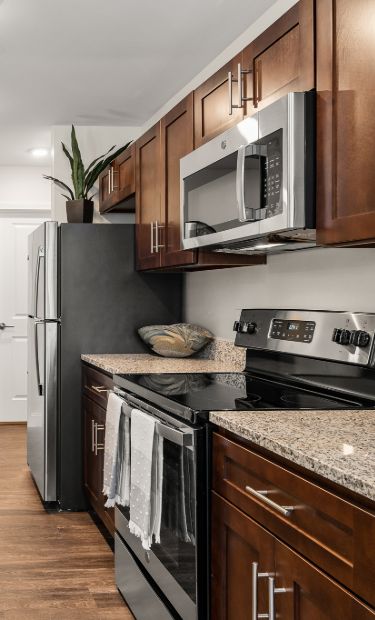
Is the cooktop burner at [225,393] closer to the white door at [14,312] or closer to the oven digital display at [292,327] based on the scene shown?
the oven digital display at [292,327]

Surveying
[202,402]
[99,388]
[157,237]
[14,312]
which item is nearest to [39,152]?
[14,312]

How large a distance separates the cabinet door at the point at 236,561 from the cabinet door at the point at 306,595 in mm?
65

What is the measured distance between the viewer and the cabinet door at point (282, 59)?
210 cm

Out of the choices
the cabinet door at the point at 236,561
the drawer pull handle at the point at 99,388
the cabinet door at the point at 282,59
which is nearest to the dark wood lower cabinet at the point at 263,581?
the cabinet door at the point at 236,561

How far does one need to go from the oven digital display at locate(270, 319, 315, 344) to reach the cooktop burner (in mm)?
169

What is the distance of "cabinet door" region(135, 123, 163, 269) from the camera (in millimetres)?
3732

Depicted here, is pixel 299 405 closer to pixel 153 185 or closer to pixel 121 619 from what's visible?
pixel 121 619

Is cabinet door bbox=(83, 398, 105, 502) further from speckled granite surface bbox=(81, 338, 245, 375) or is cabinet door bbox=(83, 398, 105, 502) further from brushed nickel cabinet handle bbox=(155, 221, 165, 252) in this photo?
brushed nickel cabinet handle bbox=(155, 221, 165, 252)

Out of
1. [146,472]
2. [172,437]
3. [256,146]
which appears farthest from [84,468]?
[256,146]

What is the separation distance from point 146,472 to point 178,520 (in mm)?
275

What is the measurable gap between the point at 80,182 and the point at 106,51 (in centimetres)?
110

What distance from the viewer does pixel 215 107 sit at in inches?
113

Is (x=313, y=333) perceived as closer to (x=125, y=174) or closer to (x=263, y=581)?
(x=263, y=581)

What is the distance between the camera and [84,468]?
423 cm
